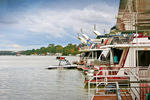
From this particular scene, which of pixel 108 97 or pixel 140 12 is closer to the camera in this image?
pixel 140 12

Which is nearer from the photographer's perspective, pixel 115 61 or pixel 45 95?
pixel 45 95

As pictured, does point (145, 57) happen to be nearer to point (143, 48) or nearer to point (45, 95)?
point (143, 48)

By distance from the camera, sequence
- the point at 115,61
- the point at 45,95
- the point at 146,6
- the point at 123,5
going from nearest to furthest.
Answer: the point at 146,6 < the point at 123,5 < the point at 45,95 < the point at 115,61

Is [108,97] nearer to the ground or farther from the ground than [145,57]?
nearer to the ground

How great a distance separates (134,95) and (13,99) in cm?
1087

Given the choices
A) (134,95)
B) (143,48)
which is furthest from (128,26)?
(143,48)

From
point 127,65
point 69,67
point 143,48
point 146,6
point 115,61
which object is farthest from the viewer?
point 69,67

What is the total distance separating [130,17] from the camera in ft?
29.8

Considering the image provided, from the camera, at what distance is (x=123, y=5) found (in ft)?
29.4

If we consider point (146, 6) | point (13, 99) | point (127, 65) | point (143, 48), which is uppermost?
point (146, 6)

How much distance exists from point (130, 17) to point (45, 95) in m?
11.6

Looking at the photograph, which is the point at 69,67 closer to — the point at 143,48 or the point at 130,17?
the point at 143,48

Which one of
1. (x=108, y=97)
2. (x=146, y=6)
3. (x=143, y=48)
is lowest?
(x=108, y=97)

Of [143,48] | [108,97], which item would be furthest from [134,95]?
[143,48]
